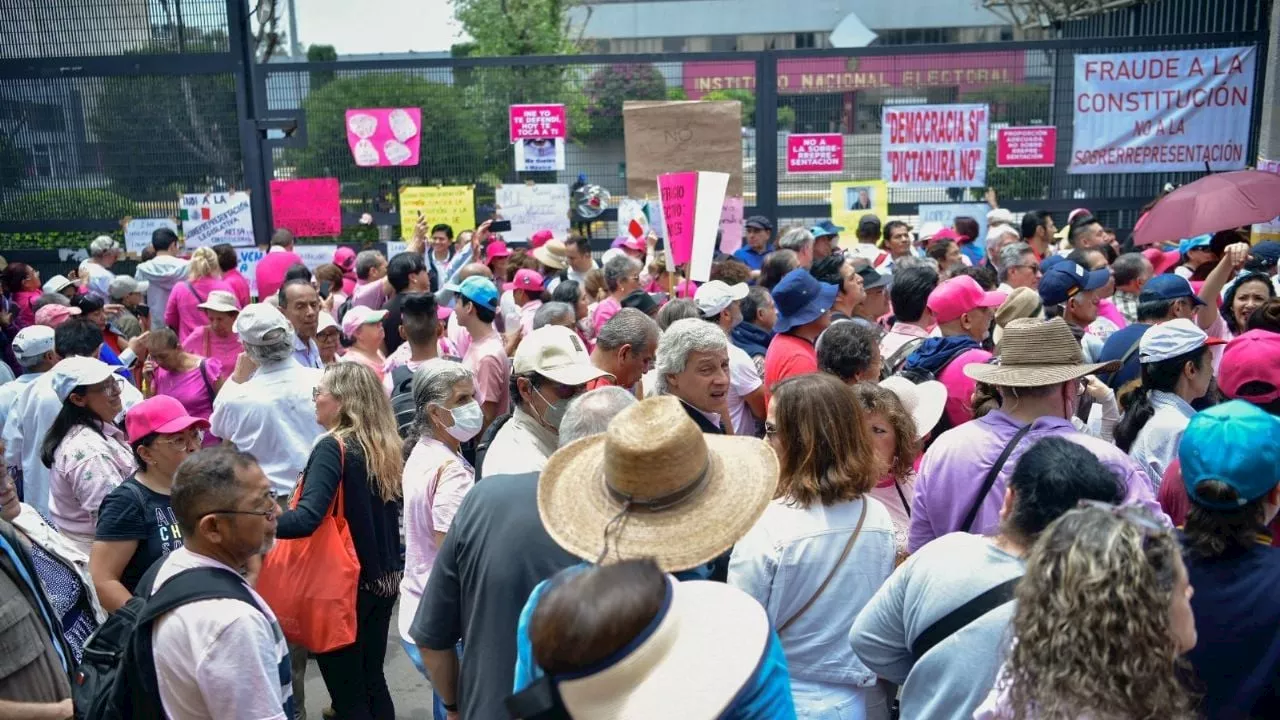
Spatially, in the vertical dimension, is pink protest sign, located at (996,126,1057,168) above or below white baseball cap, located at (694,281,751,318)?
above

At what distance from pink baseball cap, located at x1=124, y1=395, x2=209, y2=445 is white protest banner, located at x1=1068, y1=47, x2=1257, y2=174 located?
39.8 ft

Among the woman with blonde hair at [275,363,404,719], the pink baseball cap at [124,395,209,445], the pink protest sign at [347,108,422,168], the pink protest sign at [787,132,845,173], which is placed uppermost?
the pink protest sign at [347,108,422,168]

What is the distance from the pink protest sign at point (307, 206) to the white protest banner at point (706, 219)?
25.3 ft

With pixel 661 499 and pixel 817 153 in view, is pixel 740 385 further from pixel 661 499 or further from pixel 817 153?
pixel 817 153

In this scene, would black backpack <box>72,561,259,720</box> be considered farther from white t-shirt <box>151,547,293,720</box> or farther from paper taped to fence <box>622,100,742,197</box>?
paper taped to fence <box>622,100,742,197</box>

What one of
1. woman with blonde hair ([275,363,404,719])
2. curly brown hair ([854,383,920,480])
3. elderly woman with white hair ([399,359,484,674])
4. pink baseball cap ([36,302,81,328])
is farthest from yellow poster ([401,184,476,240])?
curly brown hair ([854,383,920,480])

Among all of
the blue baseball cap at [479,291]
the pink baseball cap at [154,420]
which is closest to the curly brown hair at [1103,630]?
the pink baseball cap at [154,420]

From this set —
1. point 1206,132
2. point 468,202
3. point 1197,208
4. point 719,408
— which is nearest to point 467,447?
point 719,408

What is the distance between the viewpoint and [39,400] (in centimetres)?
584

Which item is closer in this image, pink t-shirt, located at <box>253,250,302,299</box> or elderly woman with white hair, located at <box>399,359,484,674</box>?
elderly woman with white hair, located at <box>399,359,484,674</box>

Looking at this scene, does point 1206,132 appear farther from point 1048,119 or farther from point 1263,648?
point 1263,648

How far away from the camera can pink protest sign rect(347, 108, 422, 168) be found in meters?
14.2

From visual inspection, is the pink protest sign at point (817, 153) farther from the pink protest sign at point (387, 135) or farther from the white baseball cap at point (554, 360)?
the white baseball cap at point (554, 360)

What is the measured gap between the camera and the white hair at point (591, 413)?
11.2 ft
